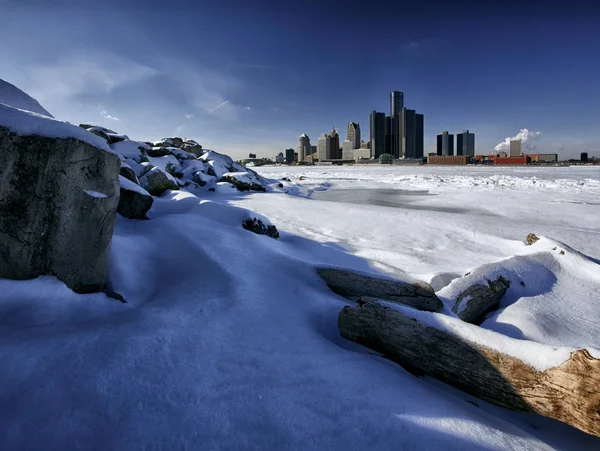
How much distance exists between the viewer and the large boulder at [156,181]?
8.77 m

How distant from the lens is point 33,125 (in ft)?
7.97

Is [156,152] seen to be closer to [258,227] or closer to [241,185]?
[241,185]

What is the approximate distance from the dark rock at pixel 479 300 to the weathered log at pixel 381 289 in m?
0.31

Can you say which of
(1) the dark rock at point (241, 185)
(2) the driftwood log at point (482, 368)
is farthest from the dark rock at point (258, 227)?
(1) the dark rock at point (241, 185)

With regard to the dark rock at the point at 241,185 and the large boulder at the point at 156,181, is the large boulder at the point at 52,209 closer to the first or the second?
the large boulder at the point at 156,181

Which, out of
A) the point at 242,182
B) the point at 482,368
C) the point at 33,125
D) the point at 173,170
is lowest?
the point at 482,368

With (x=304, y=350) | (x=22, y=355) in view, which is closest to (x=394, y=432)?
(x=304, y=350)

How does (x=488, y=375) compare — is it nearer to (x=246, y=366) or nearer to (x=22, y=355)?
(x=246, y=366)

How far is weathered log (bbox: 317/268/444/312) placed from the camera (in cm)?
337

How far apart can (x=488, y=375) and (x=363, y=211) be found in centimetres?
756

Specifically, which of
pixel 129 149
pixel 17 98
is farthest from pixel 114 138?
pixel 17 98

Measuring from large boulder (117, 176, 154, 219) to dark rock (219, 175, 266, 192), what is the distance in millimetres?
10777

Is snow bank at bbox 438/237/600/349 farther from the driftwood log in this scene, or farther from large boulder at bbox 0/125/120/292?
large boulder at bbox 0/125/120/292

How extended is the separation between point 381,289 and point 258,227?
93.3 inches
